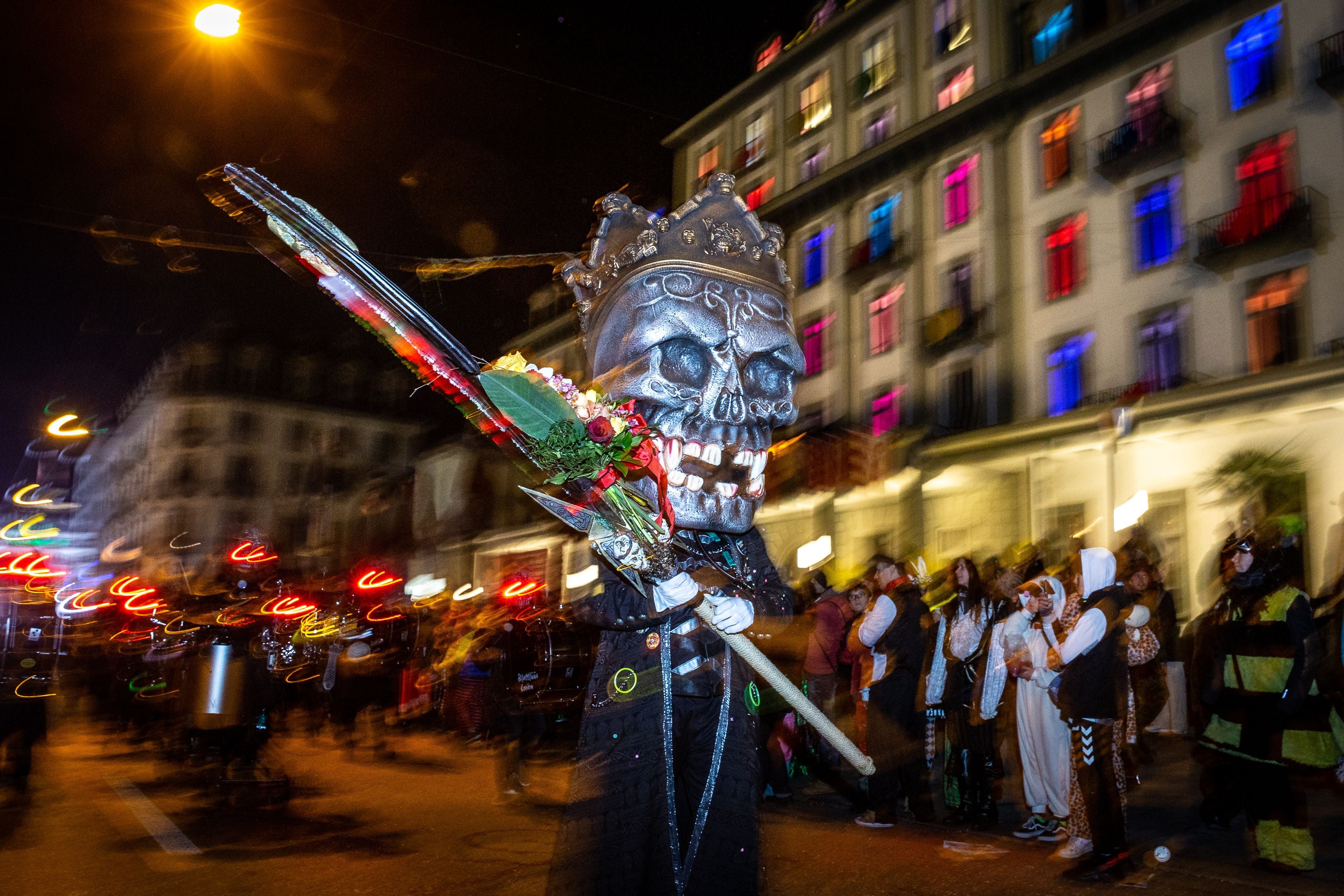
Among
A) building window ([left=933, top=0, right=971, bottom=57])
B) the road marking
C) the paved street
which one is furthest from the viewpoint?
building window ([left=933, top=0, right=971, bottom=57])

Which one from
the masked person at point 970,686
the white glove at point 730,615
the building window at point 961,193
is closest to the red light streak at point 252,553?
the masked person at point 970,686

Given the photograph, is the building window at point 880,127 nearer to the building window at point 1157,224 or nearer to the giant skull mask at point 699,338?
the building window at point 1157,224

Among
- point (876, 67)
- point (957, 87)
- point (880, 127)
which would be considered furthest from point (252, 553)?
point (876, 67)

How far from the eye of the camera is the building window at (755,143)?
27.6 metres

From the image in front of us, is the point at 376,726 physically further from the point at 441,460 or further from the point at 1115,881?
the point at 441,460

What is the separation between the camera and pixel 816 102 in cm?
2588

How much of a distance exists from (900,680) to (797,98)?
22272 mm

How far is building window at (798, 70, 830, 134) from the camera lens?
25500 mm

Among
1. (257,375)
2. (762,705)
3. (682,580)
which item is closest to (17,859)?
(762,705)

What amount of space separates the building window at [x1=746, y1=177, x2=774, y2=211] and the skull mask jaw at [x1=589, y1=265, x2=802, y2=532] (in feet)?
76.9

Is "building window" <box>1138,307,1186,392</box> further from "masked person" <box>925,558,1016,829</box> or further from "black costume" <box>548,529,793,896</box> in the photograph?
"black costume" <box>548,529,793,896</box>

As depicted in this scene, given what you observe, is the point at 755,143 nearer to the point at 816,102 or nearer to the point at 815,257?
the point at 816,102

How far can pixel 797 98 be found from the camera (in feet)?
87.3

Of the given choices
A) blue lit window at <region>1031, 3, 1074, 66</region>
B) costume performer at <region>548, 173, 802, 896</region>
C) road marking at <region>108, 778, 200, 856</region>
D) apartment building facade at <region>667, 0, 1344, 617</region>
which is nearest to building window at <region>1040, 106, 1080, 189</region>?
apartment building facade at <region>667, 0, 1344, 617</region>
